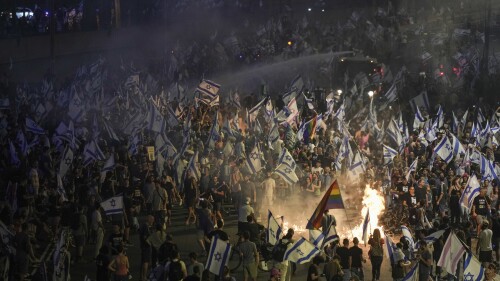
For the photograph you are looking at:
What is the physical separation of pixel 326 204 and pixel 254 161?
24.6 feet

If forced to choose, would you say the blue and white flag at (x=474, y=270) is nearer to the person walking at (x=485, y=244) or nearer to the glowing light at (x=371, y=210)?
the person walking at (x=485, y=244)

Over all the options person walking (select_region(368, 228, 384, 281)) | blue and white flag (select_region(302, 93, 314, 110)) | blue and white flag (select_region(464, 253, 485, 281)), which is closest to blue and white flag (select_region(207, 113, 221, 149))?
blue and white flag (select_region(302, 93, 314, 110))

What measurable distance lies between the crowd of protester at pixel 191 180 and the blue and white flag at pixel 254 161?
13 centimetres

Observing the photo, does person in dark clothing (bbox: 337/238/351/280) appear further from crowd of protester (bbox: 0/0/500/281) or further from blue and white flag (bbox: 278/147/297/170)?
blue and white flag (bbox: 278/147/297/170)

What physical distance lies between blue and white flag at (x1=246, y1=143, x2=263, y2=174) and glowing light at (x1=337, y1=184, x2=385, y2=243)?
2931mm

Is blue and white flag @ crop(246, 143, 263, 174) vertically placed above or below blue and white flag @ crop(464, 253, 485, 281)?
above

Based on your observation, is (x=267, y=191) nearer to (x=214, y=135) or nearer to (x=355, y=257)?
(x=214, y=135)

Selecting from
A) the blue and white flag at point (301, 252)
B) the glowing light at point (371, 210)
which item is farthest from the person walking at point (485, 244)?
the blue and white flag at point (301, 252)

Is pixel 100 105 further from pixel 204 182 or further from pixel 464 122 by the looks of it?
pixel 464 122

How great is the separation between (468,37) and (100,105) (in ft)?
65.1

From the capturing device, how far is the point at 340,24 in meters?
53.8

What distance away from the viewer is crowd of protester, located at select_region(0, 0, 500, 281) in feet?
58.3

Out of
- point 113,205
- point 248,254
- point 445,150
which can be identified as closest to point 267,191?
point 113,205

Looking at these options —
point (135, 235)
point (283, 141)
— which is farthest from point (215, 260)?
point (283, 141)
